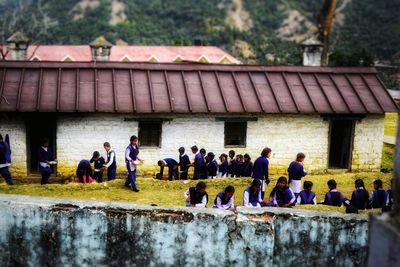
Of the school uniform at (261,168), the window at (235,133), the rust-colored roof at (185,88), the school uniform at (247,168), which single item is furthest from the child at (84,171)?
the school uniform at (261,168)

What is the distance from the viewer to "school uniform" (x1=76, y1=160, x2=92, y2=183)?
12.2 metres

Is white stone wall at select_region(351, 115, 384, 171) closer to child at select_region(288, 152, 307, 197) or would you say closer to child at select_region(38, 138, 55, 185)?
child at select_region(288, 152, 307, 197)

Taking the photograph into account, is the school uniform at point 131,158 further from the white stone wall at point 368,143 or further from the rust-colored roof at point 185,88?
the white stone wall at point 368,143

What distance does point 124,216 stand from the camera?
17.1 ft

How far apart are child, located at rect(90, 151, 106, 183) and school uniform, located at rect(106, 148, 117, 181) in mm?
237

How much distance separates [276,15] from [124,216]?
6968 centimetres

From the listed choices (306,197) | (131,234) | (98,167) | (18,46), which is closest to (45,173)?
(98,167)

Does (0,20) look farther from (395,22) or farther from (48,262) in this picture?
(48,262)

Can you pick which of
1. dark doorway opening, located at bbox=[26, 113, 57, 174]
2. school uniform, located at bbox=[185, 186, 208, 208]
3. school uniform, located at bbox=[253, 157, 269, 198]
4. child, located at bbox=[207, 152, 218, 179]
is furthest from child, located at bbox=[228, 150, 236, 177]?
dark doorway opening, located at bbox=[26, 113, 57, 174]

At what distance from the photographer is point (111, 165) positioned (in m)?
12.3

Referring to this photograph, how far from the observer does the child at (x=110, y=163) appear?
1194 cm

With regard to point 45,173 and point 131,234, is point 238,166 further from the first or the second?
point 131,234

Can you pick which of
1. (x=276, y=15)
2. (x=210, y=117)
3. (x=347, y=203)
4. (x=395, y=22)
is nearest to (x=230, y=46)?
(x=276, y=15)

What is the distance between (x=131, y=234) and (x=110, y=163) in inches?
275
